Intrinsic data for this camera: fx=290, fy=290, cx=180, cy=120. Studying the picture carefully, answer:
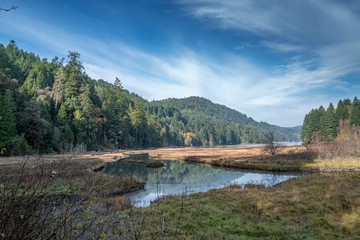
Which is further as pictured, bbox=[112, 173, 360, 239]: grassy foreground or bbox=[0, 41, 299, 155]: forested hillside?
bbox=[0, 41, 299, 155]: forested hillside

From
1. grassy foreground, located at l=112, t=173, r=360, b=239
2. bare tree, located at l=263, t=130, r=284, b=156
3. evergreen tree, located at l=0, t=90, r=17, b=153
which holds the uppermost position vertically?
evergreen tree, located at l=0, t=90, r=17, b=153

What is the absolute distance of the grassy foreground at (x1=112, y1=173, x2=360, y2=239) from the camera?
11320mm

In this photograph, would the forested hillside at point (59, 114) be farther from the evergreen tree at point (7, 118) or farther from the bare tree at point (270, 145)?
the bare tree at point (270, 145)

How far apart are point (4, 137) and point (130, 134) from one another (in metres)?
81.3

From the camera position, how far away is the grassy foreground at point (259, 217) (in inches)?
446

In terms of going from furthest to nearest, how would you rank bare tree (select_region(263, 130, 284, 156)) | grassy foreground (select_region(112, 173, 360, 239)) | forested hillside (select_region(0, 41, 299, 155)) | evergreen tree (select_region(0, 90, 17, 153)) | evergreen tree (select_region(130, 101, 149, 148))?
evergreen tree (select_region(130, 101, 149, 148)) → bare tree (select_region(263, 130, 284, 156)) → forested hillside (select_region(0, 41, 299, 155)) → evergreen tree (select_region(0, 90, 17, 153)) → grassy foreground (select_region(112, 173, 360, 239))

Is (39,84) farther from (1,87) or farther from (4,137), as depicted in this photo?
(4,137)

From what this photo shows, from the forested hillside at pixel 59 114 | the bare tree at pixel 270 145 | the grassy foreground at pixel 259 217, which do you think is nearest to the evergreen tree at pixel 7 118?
the forested hillside at pixel 59 114

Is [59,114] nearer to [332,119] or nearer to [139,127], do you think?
[139,127]

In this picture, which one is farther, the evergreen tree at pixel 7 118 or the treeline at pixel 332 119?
the treeline at pixel 332 119

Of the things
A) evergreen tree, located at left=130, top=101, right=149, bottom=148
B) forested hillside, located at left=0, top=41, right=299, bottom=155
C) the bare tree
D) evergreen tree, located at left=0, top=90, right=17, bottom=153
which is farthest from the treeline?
evergreen tree, located at left=0, top=90, right=17, bottom=153

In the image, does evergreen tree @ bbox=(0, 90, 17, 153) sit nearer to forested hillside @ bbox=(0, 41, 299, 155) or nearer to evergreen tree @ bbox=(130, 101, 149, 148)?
forested hillside @ bbox=(0, 41, 299, 155)

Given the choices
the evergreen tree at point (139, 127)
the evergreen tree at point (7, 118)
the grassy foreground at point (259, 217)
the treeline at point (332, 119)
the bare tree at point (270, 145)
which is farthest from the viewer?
the evergreen tree at point (139, 127)

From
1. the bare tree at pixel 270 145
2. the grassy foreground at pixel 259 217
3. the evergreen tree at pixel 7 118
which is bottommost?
the grassy foreground at pixel 259 217
